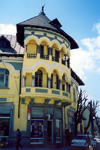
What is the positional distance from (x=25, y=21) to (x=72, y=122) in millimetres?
15217

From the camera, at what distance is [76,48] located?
87.3 ft

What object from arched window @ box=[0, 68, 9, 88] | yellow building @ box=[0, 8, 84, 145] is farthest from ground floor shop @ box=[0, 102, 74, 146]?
arched window @ box=[0, 68, 9, 88]

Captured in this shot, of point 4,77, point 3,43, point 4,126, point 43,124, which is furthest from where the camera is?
point 3,43

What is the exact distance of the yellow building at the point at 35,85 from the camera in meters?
19.1

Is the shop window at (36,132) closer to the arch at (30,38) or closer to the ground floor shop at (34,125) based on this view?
the ground floor shop at (34,125)

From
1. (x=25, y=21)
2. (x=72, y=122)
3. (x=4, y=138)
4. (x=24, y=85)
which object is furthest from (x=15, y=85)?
(x=72, y=122)

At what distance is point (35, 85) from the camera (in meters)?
20.4

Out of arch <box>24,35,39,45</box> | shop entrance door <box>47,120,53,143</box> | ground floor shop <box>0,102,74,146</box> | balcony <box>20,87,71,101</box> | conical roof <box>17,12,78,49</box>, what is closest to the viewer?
ground floor shop <box>0,102,74,146</box>

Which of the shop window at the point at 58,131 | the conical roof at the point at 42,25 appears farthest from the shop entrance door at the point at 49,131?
the conical roof at the point at 42,25

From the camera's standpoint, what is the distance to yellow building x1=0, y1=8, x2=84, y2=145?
1906cm

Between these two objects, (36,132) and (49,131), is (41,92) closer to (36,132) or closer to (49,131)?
(36,132)

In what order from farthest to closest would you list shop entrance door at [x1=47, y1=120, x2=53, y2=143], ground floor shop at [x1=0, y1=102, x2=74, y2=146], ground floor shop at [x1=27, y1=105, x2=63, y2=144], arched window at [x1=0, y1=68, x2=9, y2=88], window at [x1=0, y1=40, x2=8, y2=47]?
window at [x1=0, y1=40, x2=8, y2=47] → arched window at [x1=0, y1=68, x2=9, y2=88] → shop entrance door at [x1=47, y1=120, x2=53, y2=143] → ground floor shop at [x1=27, y1=105, x2=63, y2=144] → ground floor shop at [x1=0, y1=102, x2=74, y2=146]

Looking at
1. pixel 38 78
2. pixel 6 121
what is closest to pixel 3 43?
pixel 38 78

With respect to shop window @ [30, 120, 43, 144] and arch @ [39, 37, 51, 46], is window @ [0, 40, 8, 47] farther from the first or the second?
shop window @ [30, 120, 43, 144]
